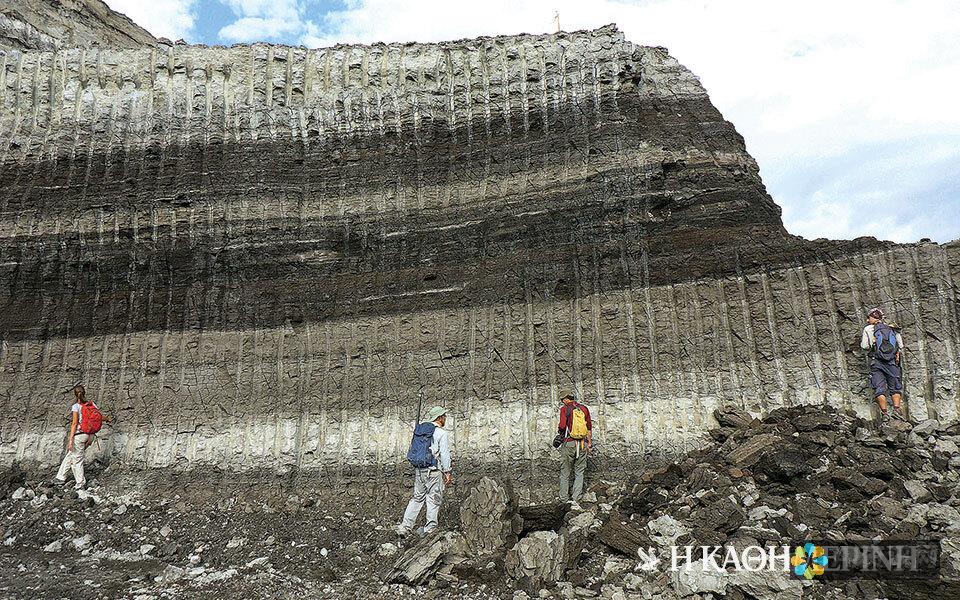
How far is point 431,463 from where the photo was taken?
7.16 metres

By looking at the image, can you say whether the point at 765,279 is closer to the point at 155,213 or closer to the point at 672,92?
the point at 672,92

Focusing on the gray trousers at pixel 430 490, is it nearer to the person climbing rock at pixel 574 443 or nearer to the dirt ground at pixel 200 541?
the dirt ground at pixel 200 541

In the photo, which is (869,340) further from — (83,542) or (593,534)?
(83,542)

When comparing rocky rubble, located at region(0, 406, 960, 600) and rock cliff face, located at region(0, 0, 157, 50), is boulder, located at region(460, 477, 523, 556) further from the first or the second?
rock cliff face, located at region(0, 0, 157, 50)

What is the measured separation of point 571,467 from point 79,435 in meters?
6.44

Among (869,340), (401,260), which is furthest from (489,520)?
(869,340)

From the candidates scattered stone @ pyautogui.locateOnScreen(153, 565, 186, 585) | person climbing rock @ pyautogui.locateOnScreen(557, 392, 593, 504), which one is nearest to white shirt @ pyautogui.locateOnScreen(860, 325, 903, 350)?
person climbing rock @ pyautogui.locateOnScreen(557, 392, 593, 504)

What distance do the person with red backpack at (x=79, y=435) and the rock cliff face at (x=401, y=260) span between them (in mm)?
657

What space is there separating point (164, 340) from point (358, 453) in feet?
11.3

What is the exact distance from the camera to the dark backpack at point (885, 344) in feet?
26.0

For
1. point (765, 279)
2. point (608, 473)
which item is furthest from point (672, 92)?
point (608, 473)

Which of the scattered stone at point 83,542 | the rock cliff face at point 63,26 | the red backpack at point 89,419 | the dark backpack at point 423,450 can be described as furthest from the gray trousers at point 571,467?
the rock cliff face at point 63,26

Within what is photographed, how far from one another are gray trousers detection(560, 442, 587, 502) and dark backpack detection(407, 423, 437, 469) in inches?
67.0

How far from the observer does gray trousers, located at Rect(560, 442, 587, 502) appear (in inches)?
315
